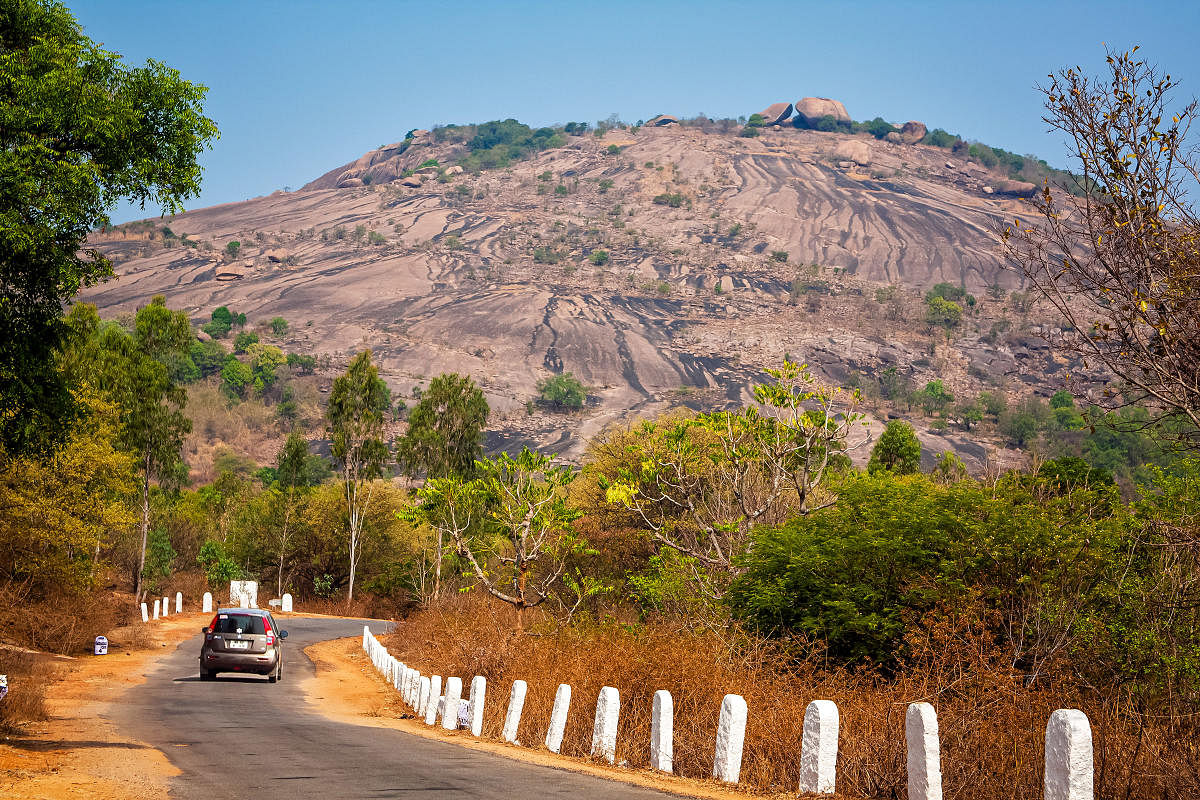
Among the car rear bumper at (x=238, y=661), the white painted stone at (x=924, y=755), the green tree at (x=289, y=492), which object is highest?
the green tree at (x=289, y=492)

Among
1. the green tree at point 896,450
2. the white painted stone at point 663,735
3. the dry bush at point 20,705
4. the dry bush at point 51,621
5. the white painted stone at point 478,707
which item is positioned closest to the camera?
the white painted stone at point 663,735

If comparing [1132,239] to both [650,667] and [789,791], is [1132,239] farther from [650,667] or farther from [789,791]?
[650,667]

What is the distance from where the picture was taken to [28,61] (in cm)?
1491

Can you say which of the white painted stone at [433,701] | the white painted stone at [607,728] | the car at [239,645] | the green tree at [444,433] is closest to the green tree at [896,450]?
the green tree at [444,433]

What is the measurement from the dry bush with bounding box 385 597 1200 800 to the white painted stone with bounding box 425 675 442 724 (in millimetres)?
862

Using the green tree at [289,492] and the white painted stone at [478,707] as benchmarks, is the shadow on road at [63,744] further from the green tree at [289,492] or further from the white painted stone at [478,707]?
the green tree at [289,492]

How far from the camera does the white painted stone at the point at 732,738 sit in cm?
1062

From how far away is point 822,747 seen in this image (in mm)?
9414

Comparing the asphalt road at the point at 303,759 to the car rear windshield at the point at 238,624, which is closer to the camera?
the asphalt road at the point at 303,759

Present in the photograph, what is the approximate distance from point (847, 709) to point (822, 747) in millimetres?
2508

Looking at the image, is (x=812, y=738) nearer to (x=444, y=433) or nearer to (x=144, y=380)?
(x=144, y=380)

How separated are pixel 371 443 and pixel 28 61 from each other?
2190 inches

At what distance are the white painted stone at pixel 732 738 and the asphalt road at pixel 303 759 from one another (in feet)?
3.25

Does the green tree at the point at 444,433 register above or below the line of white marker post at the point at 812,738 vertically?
above
